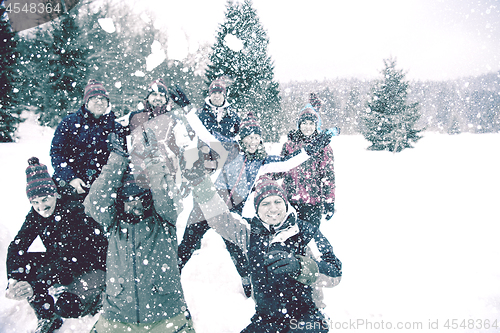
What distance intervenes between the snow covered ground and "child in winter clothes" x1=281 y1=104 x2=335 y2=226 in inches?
41.5

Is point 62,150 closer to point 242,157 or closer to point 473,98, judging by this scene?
point 242,157

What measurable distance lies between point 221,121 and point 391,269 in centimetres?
335

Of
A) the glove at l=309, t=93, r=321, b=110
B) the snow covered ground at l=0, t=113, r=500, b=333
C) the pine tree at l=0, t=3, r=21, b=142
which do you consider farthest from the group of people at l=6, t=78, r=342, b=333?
the pine tree at l=0, t=3, r=21, b=142

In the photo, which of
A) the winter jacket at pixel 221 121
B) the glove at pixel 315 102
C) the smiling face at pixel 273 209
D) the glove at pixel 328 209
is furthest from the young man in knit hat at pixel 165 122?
the glove at pixel 315 102

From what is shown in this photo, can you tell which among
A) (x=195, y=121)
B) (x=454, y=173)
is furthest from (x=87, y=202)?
(x=454, y=173)

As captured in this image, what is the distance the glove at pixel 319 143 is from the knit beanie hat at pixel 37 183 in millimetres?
2896

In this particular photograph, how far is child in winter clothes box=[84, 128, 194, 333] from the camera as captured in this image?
1.95 metres

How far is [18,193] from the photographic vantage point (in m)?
6.07

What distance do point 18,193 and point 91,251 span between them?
17.4 feet

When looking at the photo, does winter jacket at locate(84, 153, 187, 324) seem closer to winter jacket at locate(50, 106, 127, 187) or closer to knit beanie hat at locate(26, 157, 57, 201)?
knit beanie hat at locate(26, 157, 57, 201)

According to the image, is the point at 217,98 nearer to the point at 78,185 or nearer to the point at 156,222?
the point at 78,185

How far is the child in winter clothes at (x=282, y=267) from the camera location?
2.00 metres

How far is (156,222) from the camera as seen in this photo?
6.97ft

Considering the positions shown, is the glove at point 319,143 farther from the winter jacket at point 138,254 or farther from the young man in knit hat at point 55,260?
the young man in knit hat at point 55,260
